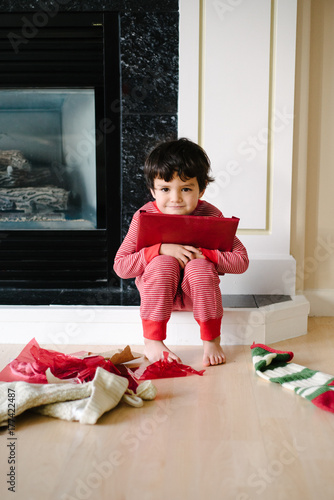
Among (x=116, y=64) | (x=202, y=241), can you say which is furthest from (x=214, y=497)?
(x=116, y=64)

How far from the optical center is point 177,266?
1677mm

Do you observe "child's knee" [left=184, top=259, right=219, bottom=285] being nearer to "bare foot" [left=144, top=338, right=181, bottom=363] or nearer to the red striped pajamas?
the red striped pajamas

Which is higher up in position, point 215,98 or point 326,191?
point 215,98

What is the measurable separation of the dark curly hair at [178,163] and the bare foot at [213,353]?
0.47 metres

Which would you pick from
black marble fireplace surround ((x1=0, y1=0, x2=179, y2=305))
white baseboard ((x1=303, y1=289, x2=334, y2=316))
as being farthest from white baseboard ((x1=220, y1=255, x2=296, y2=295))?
black marble fireplace surround ((x1=0, y1=0, x2=179, y2=305))

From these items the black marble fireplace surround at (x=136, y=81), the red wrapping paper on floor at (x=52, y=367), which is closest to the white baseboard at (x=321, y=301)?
the black marble fireplace surround at (x=136, y=81)

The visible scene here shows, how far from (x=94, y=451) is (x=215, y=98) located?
136 centimetres

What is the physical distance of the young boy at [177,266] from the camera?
1660 mm

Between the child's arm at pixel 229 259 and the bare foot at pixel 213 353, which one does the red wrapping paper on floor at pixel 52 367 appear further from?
the child's arm at pixel 229 259

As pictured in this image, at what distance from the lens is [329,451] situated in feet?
3.75

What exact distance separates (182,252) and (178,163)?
262 mm

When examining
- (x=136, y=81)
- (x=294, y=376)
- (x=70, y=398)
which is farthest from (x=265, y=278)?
(x=70, y=398)

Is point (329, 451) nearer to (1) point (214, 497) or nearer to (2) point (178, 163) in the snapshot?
(1) point (214, 497)

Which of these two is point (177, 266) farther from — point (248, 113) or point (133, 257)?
point (248, 113)
